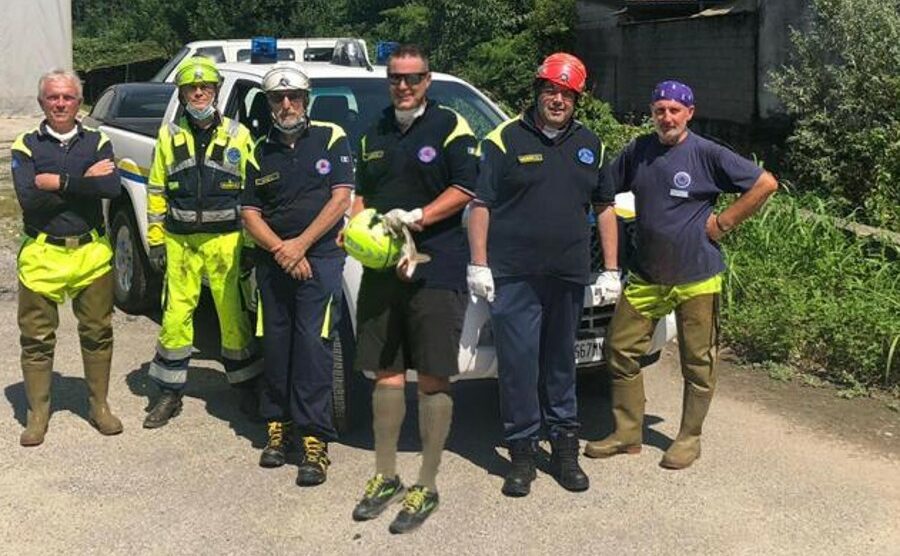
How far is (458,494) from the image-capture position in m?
4.44

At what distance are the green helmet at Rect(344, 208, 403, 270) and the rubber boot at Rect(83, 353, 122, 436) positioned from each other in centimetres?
179

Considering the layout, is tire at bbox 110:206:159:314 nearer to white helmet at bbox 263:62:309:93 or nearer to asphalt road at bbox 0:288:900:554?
asphalt road at bbox 0:288:900:554

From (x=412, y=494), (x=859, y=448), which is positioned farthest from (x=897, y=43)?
(x=412, y=494)

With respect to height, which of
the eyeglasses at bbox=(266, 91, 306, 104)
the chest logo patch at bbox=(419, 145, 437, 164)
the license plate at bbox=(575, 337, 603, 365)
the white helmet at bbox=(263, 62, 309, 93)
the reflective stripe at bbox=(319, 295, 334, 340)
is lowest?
the license plate at bbox=(575, 337, 603, 365)

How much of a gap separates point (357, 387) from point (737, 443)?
6.46 ft

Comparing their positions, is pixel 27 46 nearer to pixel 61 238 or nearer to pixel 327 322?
pixel 61 238

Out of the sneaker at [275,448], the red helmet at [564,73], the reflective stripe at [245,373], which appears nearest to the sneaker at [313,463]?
the sneaker at [275,448]

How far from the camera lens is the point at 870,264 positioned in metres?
6.89

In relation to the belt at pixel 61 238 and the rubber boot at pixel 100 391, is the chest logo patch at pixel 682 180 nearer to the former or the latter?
the belt at pixel 61 238

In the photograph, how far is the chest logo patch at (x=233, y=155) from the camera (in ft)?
16.3

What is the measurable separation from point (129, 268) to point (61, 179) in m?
2.71

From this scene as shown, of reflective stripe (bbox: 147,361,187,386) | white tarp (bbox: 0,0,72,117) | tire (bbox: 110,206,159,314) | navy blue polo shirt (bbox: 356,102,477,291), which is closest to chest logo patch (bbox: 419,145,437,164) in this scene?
navy blue polo shirt (bbox: 356,102,477,291)

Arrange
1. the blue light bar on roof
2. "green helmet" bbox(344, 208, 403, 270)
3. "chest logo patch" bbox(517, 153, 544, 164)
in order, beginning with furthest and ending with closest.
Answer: the blue light bar on roof
"chest logo patch" bbox(517, 153, 544, 164)
"green helmet" bbox(344, 208, 403, 270)

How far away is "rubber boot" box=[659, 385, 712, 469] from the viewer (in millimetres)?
4770
